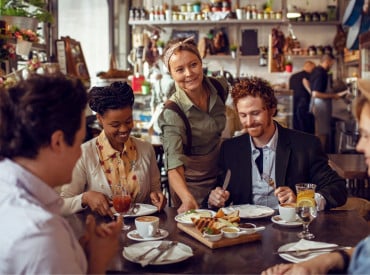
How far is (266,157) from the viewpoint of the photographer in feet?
9.26

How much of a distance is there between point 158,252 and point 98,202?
64cm

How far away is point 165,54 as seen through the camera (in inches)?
122

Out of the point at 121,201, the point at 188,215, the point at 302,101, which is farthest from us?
the point at 302,101

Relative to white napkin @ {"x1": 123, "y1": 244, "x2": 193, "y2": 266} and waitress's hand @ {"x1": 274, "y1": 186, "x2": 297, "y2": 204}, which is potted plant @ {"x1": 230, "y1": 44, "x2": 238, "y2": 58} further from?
white napkin @ {"x1": 123, "y1": 244, "x2": 193, "y2": 266}

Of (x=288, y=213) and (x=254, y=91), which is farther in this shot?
(x=254, y=91)

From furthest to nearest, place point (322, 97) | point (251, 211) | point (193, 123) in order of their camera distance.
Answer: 1. point (322, 97)
2. point (193, 123)
3. point (251, 211)

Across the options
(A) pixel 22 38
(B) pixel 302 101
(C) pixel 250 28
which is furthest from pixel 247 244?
(C) pixel 250 28

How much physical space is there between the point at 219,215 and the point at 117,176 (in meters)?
0.71

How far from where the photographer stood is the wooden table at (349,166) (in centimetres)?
380

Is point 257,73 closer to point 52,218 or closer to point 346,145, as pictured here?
point 346,145

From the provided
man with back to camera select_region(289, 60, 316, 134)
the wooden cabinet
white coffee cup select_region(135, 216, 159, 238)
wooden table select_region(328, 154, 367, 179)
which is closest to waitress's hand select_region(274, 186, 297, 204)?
white coffee cup select_region(135, 216, 159, 238)

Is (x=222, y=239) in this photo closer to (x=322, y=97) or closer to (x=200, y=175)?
(x=200, y=175)

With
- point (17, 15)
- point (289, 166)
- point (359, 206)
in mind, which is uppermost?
point (17, 15)

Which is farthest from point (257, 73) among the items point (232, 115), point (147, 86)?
point (232, 115)
